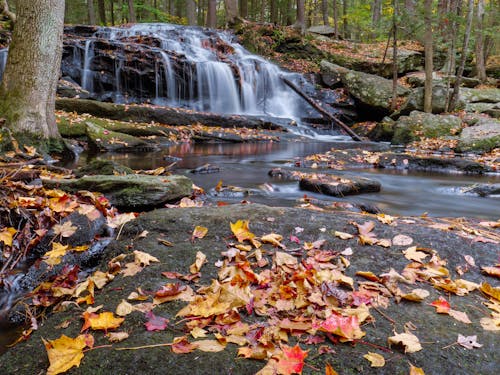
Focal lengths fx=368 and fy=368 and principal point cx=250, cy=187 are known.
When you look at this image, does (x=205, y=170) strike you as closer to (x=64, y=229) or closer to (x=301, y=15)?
(x=64, y=229)

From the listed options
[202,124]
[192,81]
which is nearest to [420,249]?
[202,124]

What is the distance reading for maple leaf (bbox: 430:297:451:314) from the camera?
1.86 metres

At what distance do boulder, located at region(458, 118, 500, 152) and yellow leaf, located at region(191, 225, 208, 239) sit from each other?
1015 centimetres

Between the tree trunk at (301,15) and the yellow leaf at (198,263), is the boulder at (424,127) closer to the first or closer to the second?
the yellow leaf at (198,263)

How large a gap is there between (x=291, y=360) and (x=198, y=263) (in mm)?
1002

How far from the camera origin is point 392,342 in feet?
5.16

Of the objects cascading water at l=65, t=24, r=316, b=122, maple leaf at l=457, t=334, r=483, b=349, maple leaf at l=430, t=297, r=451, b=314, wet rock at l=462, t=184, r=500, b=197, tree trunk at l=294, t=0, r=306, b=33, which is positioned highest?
tree trunk at l=294, t=0, r=306, b=33

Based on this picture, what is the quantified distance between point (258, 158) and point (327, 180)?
387 centimetres

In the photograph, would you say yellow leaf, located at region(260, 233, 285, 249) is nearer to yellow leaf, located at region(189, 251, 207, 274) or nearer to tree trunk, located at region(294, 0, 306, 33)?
yellow leaf, located at region(189, 251, 207, 274)

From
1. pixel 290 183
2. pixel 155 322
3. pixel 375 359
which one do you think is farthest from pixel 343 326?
pixel 290 183

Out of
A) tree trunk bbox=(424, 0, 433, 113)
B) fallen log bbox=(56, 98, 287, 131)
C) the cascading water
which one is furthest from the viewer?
the cascading water

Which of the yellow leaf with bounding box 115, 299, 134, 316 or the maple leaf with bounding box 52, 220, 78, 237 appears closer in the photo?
the yellow leaf with bounding box 115, 299, 134, 316

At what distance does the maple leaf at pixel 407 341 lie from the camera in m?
1.55

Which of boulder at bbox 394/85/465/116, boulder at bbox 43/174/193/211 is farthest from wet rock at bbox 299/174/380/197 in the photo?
boulder at bbox 394/85/465/116
